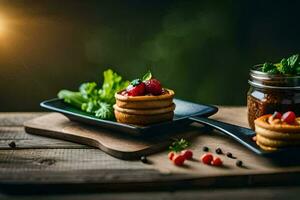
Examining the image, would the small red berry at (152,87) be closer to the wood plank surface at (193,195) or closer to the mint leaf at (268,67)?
the mint leaf at (268,67)

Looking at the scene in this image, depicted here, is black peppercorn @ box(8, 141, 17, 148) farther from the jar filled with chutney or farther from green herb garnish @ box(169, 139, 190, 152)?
the jar filled with chutney

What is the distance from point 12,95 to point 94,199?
1578mm

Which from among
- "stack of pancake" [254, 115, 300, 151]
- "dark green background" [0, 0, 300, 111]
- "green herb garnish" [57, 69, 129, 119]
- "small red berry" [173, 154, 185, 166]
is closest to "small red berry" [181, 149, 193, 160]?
"small red berry" [173, 154, 185, 166]

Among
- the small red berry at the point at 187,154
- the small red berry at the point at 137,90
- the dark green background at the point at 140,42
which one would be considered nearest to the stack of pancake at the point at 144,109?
the small red berry at the point at 137,90

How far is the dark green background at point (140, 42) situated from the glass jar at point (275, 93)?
98 centimetres

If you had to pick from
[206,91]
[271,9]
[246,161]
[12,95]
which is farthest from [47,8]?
[246,161]

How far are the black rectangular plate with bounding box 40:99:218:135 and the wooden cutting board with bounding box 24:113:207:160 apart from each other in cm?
3

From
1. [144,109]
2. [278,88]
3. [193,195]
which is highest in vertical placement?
[278,88]

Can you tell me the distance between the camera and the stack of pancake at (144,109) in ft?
7.13

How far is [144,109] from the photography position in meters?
2.18

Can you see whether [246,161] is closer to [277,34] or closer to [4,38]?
[277,34]

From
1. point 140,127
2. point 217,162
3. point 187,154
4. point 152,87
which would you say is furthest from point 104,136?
point 217,162

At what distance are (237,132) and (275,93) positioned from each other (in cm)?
21

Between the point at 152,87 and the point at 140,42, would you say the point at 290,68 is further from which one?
the point at 140,42
